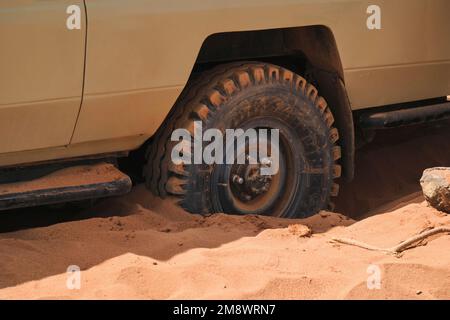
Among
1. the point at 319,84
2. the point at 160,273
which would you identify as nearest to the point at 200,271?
the point at 160,273

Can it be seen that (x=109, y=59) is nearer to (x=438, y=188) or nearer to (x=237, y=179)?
(x=237, y=179)

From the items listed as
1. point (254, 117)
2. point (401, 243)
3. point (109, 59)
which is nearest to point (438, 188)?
point (401, 243)

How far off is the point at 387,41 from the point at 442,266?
172 centimetres

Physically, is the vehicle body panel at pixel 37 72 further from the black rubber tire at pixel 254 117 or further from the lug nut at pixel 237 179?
the lug nut at pixel 237 179

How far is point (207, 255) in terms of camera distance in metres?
4.09

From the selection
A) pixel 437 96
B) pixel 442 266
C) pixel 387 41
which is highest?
pixel 387 41

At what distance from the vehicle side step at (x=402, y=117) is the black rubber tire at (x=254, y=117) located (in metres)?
0.28

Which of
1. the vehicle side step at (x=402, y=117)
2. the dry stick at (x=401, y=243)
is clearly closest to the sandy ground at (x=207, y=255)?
the dry stick at (x=401, y=243)

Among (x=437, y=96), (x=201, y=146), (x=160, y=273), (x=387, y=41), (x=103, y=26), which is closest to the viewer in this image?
(x=160, y=273)

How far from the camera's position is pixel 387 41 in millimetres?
5281

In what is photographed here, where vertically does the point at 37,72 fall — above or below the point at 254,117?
above

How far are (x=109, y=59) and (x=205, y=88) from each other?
2.30ft

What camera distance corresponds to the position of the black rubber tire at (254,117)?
4.75 meters

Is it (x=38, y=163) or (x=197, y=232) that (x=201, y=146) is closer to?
(x=197, y=232)
